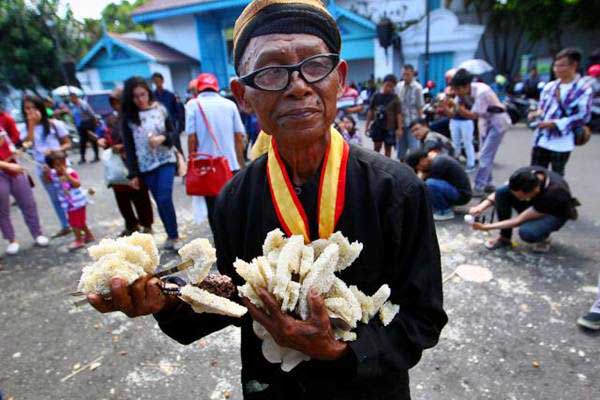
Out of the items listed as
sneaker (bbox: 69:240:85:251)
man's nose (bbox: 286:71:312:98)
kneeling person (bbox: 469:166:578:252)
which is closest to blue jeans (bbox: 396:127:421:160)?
kneeling person (bbox: 469:166:578:252)

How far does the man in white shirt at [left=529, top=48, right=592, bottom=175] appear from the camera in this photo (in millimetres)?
4414

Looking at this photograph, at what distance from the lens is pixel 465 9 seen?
686 inches

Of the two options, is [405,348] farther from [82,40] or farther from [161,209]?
[82,40]

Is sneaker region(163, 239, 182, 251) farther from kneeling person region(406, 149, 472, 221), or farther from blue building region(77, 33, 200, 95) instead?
blue building region(77, 33, 200, 95)

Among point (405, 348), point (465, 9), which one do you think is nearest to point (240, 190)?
point (405, 348)

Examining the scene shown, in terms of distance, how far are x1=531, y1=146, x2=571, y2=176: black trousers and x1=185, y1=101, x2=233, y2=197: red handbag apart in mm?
4006

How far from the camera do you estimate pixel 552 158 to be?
15.8 feet

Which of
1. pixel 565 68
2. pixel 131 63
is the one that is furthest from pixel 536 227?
pixel 131 63

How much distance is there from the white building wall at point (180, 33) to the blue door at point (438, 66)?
11656 mm

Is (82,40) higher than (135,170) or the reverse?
higher

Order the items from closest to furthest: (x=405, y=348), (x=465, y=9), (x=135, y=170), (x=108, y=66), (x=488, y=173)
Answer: (x=405, y=348)
(x=135, y=170)
(x=488, y=173)
(x=465, y=9)
(x=108, y=66)

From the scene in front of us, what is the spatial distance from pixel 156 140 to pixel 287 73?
355cm

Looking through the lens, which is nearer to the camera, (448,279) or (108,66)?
(448,279)

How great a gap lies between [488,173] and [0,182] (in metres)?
6.87
